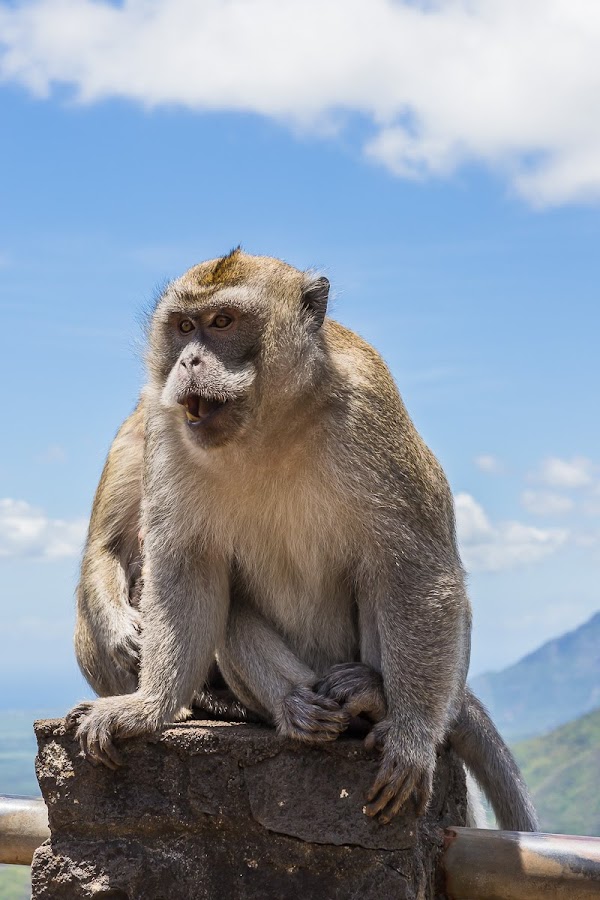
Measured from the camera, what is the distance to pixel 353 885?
3.63m

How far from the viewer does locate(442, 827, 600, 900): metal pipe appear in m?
3.60

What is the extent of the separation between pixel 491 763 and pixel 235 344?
2132 mm

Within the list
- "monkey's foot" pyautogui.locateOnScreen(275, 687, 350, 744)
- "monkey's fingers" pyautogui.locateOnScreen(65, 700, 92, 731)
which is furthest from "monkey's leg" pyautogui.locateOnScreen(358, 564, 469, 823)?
"monkey's fingers" pyautogui.locateOnScreen(65, 700, 92, 731)

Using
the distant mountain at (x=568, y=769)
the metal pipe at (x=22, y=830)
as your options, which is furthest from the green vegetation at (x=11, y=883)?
the distant mountain at (x=568, y=769)

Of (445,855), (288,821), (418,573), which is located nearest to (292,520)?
(418,573)

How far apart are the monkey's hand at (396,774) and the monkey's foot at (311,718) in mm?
119

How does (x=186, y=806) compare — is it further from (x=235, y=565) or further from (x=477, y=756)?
(x=477, y=756)

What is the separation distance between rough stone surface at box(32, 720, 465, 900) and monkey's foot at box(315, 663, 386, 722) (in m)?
0.13

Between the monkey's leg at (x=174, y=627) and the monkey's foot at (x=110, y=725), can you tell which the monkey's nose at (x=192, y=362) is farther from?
the monkey's foot at (x=110, y=725)

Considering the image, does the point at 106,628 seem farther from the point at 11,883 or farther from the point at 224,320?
the point at 11,883

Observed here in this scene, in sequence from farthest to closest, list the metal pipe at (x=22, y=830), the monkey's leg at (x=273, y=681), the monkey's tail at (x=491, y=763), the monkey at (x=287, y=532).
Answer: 1. the monkey's tail at (x=491, y=763)
2. the metal pipe at (x=22, y=830)
3. the monkey at (x=287, y=532)
4. the monkey's leg at (x=273, y=681)

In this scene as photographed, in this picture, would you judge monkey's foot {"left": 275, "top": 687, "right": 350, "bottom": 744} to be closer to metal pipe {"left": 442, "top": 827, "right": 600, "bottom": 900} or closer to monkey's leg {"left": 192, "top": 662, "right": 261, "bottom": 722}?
monkey's leg {"left": 192, "top": 662, "right": 261, "bottom": 722}

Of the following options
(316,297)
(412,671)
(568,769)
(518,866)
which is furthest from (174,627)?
(568,769)

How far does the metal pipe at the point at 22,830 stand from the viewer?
4270 millimetres
